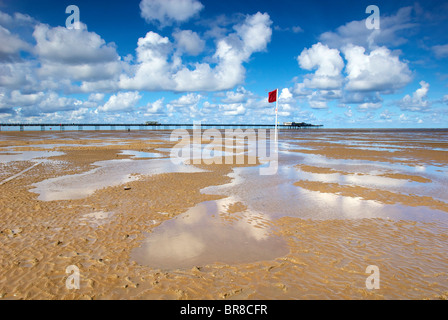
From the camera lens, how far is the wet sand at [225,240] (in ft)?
15.1

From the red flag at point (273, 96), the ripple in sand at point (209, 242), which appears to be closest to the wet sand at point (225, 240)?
the ripple in sand at point (209, 242)

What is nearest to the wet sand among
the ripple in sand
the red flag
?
the ripple in sand

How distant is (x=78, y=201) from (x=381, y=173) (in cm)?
1727

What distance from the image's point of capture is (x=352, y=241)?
6480 millimetres

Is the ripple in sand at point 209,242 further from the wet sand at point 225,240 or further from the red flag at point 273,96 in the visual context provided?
the red flag at point 273,96

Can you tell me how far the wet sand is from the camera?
459 cm

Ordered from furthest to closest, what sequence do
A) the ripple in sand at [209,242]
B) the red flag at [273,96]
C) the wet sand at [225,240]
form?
the red flag at [273,96] < the ripple in sand at [209,242] < the wet sand at [225,240]

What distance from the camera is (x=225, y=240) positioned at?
6617mm

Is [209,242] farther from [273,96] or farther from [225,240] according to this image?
[273,96]

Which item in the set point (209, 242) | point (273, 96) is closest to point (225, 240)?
point (209, 242)

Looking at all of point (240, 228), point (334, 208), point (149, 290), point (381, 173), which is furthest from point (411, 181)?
point (149, 290)

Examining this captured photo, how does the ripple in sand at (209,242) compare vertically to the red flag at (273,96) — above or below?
below

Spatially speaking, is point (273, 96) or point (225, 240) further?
point (273, 96)

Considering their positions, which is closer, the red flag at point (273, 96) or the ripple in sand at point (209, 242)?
the ripple in sand at point (209, 242)
